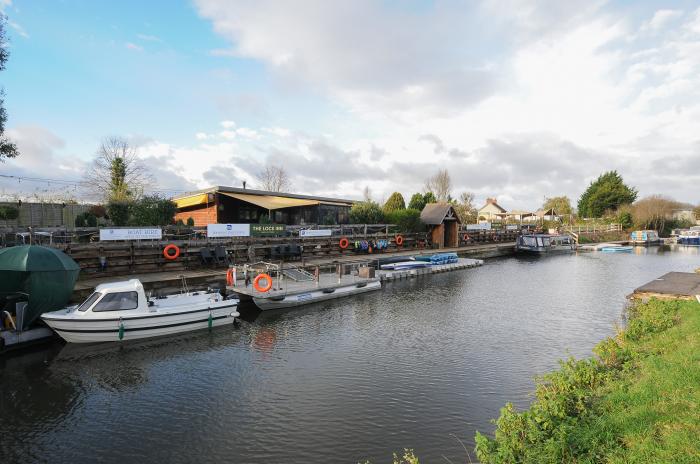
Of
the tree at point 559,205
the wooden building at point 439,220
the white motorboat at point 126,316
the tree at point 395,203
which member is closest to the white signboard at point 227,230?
the white motorboat at point 126,316

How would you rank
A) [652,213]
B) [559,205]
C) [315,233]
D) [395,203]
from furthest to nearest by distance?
[559,205]
[652,213]
[395,203]
[315,233]

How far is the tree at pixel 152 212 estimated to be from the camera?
1034 inches

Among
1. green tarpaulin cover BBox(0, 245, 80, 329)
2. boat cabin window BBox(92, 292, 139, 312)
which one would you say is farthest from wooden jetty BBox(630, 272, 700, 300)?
green tarpaulin cover BBox(0, 245, 80, 329)

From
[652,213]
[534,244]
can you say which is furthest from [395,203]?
[652,213]

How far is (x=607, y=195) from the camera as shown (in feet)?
273

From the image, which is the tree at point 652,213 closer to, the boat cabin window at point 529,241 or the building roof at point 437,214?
the boat cabin window at point 529,241

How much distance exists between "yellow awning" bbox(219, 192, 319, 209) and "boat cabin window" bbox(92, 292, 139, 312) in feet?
60.1

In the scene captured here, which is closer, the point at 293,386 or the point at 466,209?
the point at 293,386

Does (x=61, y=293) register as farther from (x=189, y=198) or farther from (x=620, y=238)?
(x=620, y=238)

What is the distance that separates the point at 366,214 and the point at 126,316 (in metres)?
27.2

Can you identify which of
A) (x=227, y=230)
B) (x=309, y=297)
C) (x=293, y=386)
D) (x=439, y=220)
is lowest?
(x=293, y=386)

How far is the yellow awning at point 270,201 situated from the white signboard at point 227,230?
6.31 metres

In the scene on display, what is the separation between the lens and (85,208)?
3466 cm

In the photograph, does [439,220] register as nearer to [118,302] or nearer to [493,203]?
[118,302]
